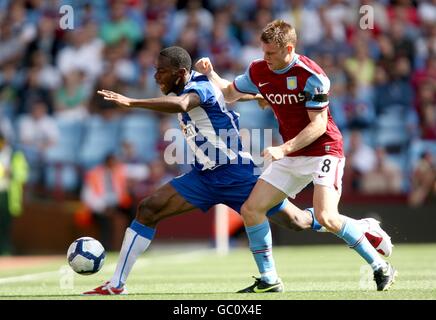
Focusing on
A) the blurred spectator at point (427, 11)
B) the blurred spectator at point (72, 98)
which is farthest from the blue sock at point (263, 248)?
the blurred spectator at point (72, 98)

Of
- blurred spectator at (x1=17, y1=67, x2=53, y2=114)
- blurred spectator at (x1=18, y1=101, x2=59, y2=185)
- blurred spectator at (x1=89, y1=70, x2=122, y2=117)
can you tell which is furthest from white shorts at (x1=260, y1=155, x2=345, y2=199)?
blurred spectator at (x1=17, y1=67, x2=53, y2=114)

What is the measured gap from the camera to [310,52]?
1908 cm

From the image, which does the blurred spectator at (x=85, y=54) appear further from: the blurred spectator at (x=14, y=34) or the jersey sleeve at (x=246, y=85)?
the jersey sleeve at (x=246, y=85)

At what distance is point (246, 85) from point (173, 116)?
10347 mm

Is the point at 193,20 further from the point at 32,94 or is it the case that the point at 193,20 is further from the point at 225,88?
the point at 225,88

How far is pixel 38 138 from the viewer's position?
799 inches

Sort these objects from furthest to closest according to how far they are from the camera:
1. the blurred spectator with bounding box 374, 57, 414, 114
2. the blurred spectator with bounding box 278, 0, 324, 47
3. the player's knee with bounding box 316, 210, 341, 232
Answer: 1. the blurred spectator with bounding box 278, 0, 324, 47
2. the blurred spectator with bounding box 374, 57, 414, 114
3. the player's knee with bounding box 316, 210, 341, 232

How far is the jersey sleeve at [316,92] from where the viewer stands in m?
8.51

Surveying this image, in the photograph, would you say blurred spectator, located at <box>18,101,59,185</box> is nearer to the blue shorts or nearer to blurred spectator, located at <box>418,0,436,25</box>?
blurred spectator, located at <box>418,0,436,25</box>

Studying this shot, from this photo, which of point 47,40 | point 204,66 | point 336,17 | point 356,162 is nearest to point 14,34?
point 47,40

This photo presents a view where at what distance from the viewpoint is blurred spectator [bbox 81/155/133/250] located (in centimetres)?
1881

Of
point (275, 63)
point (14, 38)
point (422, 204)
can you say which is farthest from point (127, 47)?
point (275, 63)

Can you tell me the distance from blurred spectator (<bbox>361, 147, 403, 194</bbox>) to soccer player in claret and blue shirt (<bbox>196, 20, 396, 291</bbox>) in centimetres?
953

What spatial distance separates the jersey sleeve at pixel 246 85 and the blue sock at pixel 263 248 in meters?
1.21
